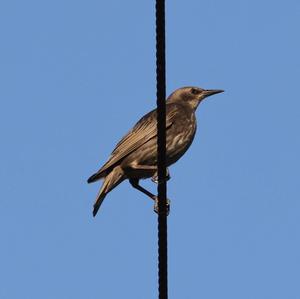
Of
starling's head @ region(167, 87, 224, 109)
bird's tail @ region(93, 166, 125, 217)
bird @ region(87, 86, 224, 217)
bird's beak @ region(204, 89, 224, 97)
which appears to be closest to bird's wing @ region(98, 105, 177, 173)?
bird @ region(87, 86, 224, 217)

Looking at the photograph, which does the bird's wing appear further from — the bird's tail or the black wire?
the black wire

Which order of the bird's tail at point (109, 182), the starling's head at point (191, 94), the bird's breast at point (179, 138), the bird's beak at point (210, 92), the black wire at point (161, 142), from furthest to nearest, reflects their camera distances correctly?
the bird's beak at point (210, 92) → the starling's head at point (191, 94) → the bird's breast at point (179, 138) → the bird's tail at point (109, 182) → the black wire at point (161, 142)

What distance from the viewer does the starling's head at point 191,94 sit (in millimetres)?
12672

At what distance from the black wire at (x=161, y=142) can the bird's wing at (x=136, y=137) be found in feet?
13.2

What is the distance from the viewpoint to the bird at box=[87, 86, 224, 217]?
1063 cm

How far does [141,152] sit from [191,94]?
2320 millimetres

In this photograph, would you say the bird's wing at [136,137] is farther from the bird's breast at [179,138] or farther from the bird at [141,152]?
the bird's breast at [179,138]

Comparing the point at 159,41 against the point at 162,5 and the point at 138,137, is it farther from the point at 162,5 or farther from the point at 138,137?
the point at 138,137

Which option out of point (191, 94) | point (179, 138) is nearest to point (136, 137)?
point (179, 138)

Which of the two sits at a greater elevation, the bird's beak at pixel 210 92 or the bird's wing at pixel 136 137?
the bird's beak at pixel 210 92

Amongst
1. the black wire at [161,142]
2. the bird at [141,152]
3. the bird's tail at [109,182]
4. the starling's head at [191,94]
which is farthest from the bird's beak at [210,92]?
the black wire at [161,142]

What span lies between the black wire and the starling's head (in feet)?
19.9

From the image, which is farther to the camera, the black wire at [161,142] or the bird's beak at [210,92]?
the bird's beak at [210,92]

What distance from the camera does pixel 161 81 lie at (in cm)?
603
